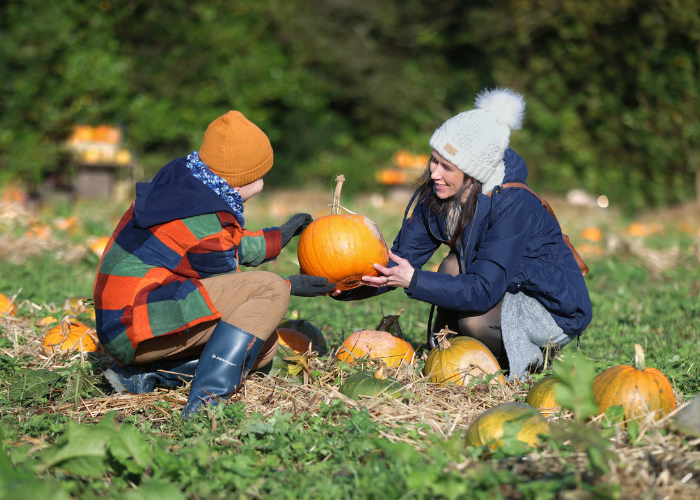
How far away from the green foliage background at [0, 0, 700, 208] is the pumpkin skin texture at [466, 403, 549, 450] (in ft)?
29.2

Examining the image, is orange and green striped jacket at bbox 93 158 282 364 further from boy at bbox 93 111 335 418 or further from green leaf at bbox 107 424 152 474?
green leaf at bbox 107 424 152 474

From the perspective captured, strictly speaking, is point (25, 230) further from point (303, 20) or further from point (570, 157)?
point (570, 157)

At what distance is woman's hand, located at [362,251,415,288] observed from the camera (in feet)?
10.9

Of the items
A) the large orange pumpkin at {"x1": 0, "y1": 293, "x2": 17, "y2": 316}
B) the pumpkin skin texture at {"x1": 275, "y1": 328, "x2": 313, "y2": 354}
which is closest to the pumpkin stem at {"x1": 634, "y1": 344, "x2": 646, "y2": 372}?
the pumpkin skin texture at {"x1": 275, "y1": 328, "x2": 313, "y2": 354}

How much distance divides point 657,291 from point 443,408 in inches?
157

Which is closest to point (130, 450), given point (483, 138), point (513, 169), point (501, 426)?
point (501, 426)

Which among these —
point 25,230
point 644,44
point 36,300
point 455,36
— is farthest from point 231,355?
point 455,36

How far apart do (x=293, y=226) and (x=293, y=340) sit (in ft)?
2.14

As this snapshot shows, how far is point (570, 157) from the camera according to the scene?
14375 millimetres

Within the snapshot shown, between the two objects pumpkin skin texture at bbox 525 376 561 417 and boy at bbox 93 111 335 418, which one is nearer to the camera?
pumpkin skin texture at bbox 525 376 561 417

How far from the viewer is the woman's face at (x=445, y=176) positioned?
3.54 meters

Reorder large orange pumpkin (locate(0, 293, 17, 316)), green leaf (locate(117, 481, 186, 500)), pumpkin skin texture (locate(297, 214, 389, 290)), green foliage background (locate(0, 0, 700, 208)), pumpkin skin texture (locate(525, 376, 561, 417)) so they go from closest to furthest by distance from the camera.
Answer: green leaf (locate(117, 481, 186, 500)), pumpkin skin texture (locate(525, 376, 561, 417)), pumpkin skin texture (locate(297, 214, 389, 290)), large orange pumpkin (locate(0, 293, 17, 316)), green foliage background (locate(0, 0, 700, 208))

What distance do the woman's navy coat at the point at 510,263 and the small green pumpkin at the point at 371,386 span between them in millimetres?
460

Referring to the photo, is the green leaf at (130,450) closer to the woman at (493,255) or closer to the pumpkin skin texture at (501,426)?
the pumpkin skin texture at (501,426)
